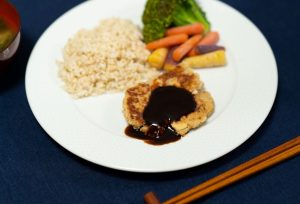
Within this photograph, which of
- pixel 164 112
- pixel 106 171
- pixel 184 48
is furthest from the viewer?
pixel 184 48

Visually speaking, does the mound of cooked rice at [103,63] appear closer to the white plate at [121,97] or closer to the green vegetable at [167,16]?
the white plate at [121,97]

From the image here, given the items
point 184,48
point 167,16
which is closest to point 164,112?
point 184,48

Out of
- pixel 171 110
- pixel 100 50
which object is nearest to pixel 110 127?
pixel 171 110

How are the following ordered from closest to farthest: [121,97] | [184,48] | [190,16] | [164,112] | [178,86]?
[164,112], [178,86], [121,97], [184,48], [190,16]

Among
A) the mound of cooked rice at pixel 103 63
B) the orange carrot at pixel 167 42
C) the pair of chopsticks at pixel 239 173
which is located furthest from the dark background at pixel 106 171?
the orange carrot at pixel 167 42

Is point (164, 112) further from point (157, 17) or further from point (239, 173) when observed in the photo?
point (157, 17)

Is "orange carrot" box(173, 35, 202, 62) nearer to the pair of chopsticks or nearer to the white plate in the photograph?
the white plate

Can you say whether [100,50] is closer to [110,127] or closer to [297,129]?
[110,127]

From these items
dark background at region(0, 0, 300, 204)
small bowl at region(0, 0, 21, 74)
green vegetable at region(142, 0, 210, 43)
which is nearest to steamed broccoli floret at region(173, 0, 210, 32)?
green vegetable at region(142, 0, 210, 43)
